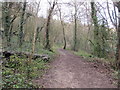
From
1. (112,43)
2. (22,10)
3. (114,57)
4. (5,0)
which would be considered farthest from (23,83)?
(22,10)

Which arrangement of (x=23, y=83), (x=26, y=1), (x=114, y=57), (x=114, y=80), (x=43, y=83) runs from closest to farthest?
(x=23, y=83)
(x=43, y=83)
(x=114, y=80)
(x=114, y=57)
(x=26, y=1)

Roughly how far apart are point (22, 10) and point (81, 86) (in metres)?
10.7

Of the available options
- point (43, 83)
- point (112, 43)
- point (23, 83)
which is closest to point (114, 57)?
point (112, 43)

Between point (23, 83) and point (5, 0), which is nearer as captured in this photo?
point (23, 83)

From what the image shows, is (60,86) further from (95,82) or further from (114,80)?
(114,80)

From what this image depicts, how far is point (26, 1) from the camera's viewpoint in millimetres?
12383

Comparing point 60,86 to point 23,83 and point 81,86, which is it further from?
point 23,83

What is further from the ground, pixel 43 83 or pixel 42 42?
pixel 42 42

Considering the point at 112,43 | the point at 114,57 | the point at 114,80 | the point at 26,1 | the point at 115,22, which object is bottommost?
the point at 114,80

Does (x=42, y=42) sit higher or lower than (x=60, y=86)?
higher

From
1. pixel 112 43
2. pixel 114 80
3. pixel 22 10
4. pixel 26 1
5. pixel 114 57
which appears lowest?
pixel 114 80

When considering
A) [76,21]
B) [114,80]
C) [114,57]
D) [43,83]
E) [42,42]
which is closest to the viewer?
[43,83]

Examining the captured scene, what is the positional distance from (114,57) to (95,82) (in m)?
2.86

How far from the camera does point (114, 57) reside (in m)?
7.26
